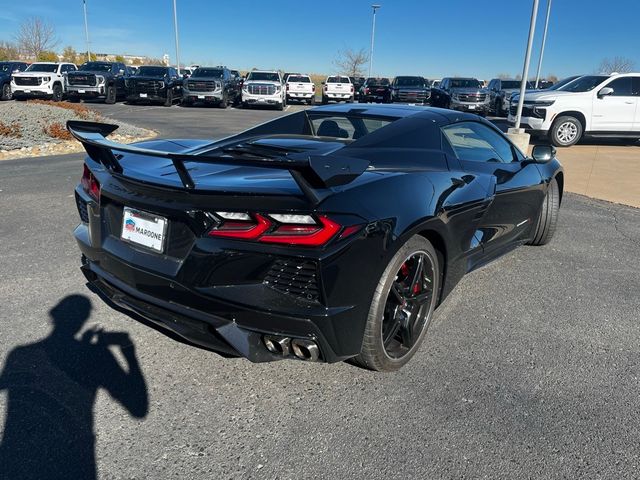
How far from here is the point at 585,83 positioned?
1344cm

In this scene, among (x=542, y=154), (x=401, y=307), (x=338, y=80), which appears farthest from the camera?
(x=338, y=80)

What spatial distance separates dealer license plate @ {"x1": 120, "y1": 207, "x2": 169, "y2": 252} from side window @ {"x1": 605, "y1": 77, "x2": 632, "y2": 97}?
1414cm

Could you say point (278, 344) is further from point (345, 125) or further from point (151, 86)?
point (151, 86)

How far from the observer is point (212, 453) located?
2.13 m

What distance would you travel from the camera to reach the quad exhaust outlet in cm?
220

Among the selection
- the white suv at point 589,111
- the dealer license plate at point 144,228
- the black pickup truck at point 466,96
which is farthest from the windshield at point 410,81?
the dealer license plate at point 144,228

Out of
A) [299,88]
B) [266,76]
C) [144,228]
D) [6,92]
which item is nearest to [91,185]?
[144,228]

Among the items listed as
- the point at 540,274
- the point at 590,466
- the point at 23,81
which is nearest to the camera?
the point at 590,466

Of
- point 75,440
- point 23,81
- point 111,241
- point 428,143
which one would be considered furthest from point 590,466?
point 23,81

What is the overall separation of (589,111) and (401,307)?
12794 mm

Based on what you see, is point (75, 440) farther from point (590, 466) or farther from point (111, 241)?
point (590, 466)

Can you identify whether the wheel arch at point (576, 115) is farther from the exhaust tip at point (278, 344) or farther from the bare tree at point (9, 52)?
the bare tree at point (9, 52)

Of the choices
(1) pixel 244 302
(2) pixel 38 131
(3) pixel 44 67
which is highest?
(3) pixel 44 67

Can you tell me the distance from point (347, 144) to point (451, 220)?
2.68 feet
